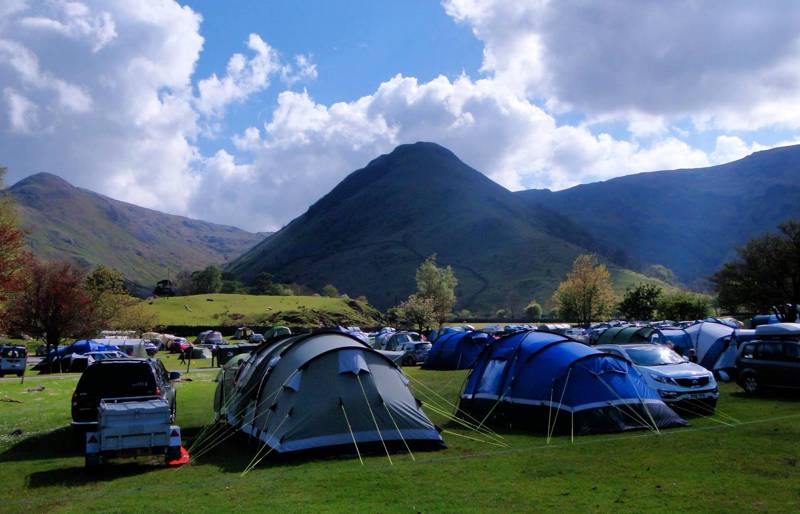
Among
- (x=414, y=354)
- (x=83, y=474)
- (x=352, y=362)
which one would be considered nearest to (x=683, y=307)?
(x=414, y=354)

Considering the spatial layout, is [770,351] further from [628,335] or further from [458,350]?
[458,350]

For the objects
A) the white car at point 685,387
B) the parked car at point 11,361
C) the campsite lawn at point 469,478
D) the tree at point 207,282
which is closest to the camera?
the campsite lawn at point 469,478

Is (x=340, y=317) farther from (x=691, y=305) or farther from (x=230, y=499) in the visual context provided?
(x=230, y=499)

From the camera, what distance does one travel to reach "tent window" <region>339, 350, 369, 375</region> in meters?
13.1

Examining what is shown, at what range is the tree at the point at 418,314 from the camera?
271 ft

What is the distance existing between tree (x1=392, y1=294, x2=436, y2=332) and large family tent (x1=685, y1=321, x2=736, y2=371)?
55.1 meters

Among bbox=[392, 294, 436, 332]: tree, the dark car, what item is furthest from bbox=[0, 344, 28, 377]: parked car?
bbox=[392, 294, 436, 332]: tree

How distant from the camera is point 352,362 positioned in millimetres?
13188

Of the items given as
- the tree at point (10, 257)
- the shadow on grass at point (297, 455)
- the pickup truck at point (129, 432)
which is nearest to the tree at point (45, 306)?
the tree at point (10, 257)

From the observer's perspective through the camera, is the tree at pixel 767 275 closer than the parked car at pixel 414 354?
No

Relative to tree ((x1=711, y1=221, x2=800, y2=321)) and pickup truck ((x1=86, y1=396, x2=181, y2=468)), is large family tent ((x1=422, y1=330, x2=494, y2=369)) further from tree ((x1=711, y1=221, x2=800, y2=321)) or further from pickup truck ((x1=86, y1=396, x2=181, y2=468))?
tree ((x1=711, y1=221, x2=800, y2=321))

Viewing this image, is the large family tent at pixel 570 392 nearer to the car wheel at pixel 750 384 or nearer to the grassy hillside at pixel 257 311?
the car wheel at pixel 750 384

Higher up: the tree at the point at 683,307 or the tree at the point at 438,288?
the tree at the point at 438,288

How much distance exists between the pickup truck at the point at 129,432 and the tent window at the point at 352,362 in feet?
11.4
